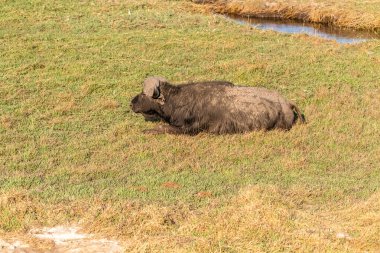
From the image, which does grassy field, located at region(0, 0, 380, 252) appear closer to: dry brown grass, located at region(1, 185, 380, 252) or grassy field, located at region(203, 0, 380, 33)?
dry brown grass, located at region(1, 185, 380, 252)

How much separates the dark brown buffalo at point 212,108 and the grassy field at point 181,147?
264mm

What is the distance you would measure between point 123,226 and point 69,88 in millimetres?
6290

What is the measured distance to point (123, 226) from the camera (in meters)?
6.63

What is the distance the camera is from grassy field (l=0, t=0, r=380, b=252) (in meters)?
6.70

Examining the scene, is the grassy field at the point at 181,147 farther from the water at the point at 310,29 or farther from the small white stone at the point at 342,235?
the water at the point at 310,29

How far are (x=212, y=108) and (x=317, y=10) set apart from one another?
13.6 meters

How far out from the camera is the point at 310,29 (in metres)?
21.4

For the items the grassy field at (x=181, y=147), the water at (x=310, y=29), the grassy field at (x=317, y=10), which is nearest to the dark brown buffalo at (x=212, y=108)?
the grassy field at (x=181, y=147)

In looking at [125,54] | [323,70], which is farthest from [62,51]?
[323,70]

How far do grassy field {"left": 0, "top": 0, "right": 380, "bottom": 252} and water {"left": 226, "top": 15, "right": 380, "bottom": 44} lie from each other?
8.02 feet

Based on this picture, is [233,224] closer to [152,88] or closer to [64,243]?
[64,243]

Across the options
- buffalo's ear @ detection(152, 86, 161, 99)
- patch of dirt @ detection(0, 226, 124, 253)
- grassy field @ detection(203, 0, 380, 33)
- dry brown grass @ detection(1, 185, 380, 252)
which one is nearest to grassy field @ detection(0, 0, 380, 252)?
dry brown grass @ detection(1, 185, 380, 252)

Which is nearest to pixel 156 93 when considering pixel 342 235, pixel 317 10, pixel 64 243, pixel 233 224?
pixel 233 224

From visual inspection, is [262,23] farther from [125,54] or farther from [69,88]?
[69,88]
